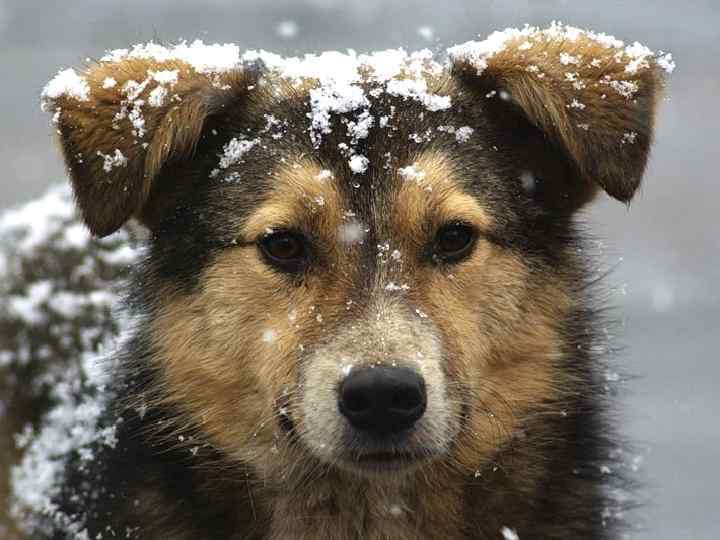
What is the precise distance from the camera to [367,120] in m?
4.62

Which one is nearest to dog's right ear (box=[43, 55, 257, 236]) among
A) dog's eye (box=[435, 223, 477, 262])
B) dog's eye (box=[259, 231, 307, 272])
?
dog's eye (box=[259, 231, 307, 272])

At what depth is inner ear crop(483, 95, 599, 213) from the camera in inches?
191

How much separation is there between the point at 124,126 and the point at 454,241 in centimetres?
134

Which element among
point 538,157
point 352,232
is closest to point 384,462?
point 352,232

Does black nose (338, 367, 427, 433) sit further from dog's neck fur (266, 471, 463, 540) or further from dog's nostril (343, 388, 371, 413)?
dog's neck fur (266, 471, 463, 540)

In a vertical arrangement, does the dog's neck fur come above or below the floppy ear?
below

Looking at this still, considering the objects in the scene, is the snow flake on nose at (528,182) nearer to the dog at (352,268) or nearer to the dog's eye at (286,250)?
the dog at (352,268)

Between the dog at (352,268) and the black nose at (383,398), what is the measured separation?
0.54ft

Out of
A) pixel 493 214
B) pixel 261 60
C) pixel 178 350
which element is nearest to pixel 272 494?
pixel 178 350

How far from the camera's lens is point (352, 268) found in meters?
4.34

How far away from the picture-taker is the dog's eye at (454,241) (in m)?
4.45

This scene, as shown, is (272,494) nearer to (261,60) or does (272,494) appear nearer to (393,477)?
(393,477)

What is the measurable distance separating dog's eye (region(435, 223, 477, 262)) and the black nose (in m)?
0.65

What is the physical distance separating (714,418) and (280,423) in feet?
23.0
